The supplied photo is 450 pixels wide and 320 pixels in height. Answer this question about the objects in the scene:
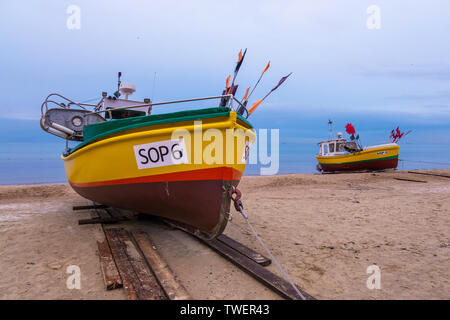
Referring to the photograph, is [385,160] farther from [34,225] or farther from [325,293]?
[34,225]

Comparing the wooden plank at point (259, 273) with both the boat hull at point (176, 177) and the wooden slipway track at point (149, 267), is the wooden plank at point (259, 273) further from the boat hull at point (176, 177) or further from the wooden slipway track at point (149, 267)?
the boat hull at point (176, 177)

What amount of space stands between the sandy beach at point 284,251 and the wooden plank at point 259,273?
0.27ft

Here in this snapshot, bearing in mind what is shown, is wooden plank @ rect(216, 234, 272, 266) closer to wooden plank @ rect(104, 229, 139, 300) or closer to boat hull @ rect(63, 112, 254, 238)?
boat hull @ rect(63, 112, 254, 238)

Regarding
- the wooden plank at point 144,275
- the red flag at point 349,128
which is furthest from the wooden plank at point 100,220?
the red flag at point 349,128

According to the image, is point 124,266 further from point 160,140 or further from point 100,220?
point 100,220

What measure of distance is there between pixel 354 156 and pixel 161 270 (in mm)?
16750

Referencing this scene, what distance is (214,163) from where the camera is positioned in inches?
133

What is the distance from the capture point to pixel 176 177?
3.60 m

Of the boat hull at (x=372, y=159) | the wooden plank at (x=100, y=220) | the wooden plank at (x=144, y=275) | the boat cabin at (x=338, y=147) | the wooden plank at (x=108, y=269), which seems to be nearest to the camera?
the wooden plank at (x=144, y=275)

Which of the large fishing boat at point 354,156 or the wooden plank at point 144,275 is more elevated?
the large fishing boat at point 354,156

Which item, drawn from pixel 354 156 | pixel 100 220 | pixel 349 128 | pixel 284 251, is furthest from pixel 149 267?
pixel 349 128

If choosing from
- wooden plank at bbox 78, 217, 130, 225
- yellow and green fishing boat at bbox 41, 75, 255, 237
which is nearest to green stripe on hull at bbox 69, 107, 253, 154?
yellow and green fishing boat at bbox 41, 75, 255, 237

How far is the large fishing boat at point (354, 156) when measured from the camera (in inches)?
650

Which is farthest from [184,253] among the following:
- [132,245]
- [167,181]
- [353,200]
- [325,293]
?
[353,200]
